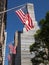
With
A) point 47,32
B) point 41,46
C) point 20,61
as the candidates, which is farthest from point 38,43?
Result: point 20,61

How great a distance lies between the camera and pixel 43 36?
118 feet

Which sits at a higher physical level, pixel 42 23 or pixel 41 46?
pixel 42 23

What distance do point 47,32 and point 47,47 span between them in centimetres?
229

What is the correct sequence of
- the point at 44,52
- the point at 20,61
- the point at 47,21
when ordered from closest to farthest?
1. the point at 47,21
2. the point at 44,52
3. the point at 20,61

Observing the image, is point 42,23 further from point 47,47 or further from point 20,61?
point 20,61

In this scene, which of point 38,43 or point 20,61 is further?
point 20,61

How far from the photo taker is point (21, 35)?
114688mm

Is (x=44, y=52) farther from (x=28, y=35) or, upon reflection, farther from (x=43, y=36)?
(x=28, y=35)

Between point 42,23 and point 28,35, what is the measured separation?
3131 inches

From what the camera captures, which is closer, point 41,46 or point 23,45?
point 41,46

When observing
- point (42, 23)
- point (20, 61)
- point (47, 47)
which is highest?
point (42, 23)

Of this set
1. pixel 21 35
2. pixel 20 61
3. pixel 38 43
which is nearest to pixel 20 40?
pixel 21 35

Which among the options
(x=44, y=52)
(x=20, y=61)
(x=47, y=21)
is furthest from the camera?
(x=20, y=61)

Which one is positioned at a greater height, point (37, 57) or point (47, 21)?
point (47, 21)
